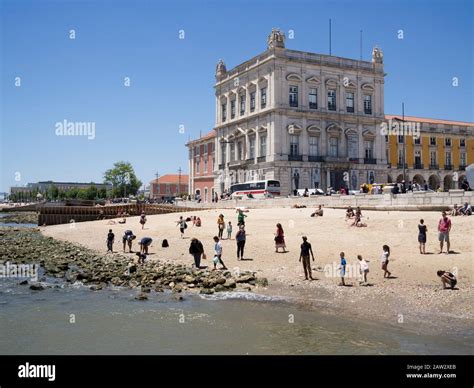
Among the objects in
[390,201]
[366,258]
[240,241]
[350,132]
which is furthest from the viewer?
[350,132]

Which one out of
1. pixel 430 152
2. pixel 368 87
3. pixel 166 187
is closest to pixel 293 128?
pixel 368 87

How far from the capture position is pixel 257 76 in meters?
63.7

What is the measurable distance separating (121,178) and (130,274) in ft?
345

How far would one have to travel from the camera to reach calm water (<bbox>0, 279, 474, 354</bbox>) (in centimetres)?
1203

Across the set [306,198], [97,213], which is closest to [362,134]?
[306,198]

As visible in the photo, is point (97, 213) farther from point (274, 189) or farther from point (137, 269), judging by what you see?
point (137, 269)

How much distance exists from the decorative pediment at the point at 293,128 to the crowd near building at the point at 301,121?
124mm

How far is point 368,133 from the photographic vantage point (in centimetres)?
6550

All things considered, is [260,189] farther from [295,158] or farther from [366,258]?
[366,258]

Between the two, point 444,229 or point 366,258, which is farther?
point 366,258

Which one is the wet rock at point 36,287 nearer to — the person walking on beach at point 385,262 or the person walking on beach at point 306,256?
the person walking on beach at point 306,256

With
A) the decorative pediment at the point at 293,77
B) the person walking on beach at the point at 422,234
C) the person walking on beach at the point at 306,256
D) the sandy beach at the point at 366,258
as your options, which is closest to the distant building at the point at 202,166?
the decorative pediment at the point at 293,77

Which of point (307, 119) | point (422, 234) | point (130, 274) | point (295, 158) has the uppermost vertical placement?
point (307, 119)

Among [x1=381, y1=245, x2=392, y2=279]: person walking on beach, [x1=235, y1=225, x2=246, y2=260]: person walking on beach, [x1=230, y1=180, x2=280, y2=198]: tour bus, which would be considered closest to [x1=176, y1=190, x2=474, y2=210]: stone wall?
[x1=230, y1=180, x2=280, y2=198]: tour bus
